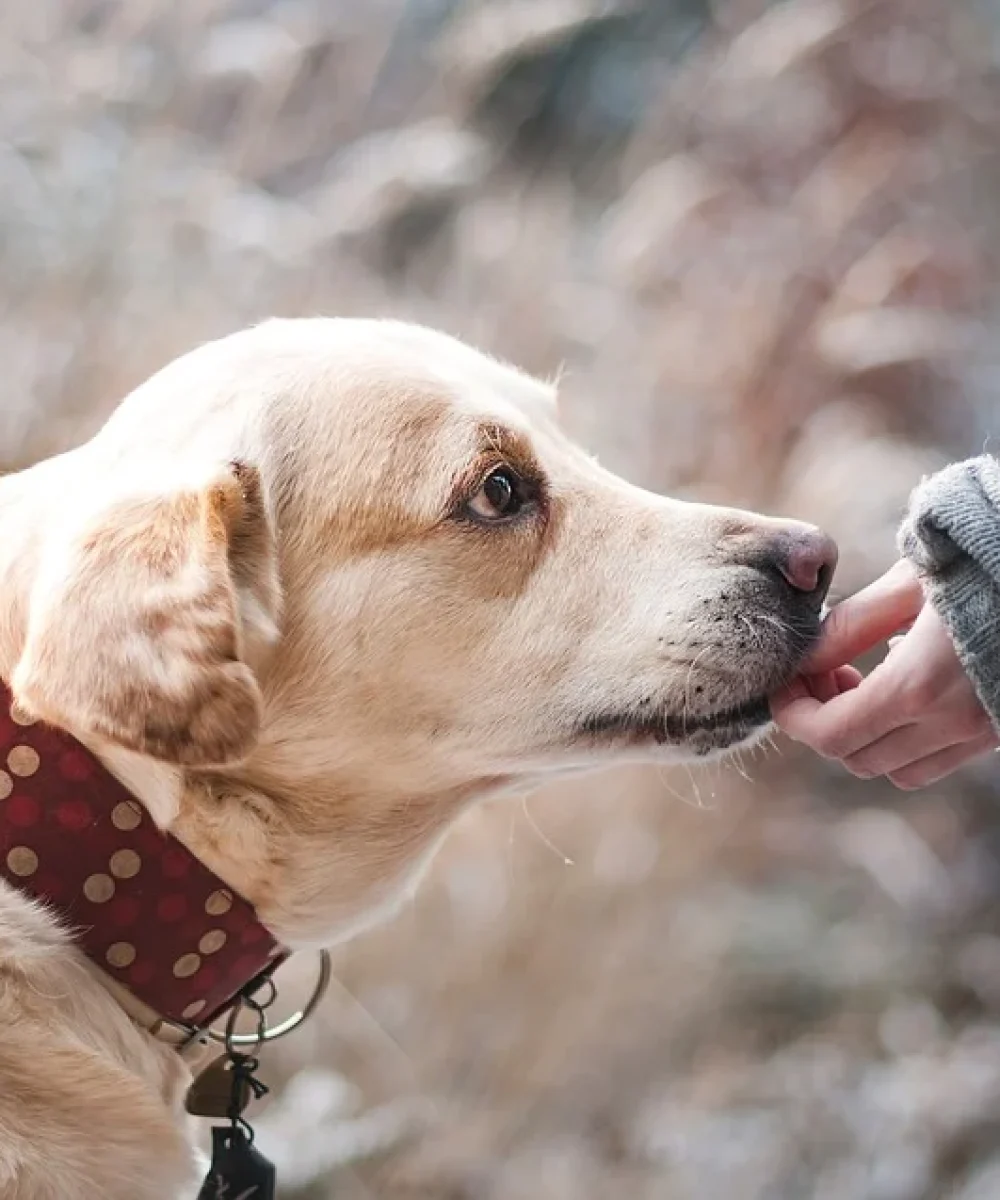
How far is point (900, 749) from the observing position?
91 cm

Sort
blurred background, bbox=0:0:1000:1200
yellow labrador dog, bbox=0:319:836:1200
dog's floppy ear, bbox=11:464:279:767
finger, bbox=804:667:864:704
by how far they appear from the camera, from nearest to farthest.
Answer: dog's floppy ear, bbox=11:464:279:767
yellow labrador dog, bbox=0:319:836:1200
finger, bbox=804:667:864:704
blurred background, bbox=0:0:1000:1200

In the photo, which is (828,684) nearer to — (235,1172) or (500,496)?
(500,496)

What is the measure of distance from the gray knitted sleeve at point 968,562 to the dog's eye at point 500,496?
309 millimetres

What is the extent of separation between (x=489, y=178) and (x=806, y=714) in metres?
1.18

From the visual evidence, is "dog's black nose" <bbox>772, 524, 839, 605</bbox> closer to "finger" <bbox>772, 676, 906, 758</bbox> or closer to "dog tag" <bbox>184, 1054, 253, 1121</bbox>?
"finger" <bbox>772, 676, 906, 758</bbox>

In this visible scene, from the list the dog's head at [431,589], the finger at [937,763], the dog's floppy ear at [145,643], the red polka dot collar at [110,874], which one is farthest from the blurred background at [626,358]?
the dog's floppy ear at [145,643]

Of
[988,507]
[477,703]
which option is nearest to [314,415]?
[477,703]

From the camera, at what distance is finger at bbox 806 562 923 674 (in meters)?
0.92

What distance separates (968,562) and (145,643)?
556 mm

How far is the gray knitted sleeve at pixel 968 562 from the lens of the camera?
2.61 feet

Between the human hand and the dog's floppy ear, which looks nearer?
the dog's floppy ear

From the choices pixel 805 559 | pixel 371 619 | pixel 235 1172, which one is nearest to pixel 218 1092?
pixel 235 1172

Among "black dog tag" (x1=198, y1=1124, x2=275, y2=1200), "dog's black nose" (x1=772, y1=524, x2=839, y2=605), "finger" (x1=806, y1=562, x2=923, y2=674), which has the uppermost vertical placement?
"dog's black nose" (x1=772, y1=524, x2=839, y2=605)

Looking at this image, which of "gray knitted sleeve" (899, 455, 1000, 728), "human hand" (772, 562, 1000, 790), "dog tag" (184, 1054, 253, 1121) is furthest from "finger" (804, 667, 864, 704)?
"dog tag" (184, 1054, 253, 1121)
